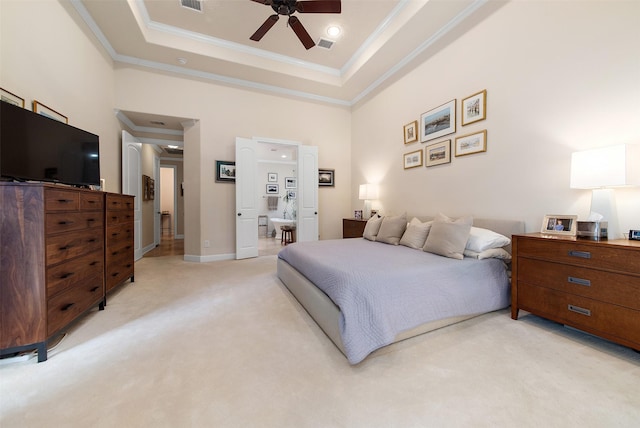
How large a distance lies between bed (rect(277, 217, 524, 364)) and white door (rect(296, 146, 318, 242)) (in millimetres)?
2412

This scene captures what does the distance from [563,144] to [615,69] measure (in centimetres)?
60

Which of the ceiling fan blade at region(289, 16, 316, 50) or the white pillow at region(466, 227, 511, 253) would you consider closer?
the white pillow at region(466, 227, 511, 253)

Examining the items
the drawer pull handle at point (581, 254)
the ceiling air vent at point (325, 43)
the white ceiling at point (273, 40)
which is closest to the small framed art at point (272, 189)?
the white ceiling at point (273, 40)

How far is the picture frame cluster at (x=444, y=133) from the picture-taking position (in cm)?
289

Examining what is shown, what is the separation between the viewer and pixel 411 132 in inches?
151

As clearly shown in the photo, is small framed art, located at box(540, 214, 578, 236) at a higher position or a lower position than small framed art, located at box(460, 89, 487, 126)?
lower

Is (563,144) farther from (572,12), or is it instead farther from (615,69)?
(572,12)

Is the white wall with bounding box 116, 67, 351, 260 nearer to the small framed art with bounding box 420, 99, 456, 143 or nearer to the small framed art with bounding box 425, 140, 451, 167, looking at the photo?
the small framed art with bounding box 420, 99, 456, 143

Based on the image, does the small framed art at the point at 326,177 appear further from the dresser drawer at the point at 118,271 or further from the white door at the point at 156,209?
the white door at the point at 156,209

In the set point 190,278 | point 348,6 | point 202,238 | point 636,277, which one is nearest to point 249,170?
point 202,238

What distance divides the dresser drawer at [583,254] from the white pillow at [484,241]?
25cm

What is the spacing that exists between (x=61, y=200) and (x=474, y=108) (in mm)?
4120

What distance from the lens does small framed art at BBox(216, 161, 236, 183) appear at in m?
4.55

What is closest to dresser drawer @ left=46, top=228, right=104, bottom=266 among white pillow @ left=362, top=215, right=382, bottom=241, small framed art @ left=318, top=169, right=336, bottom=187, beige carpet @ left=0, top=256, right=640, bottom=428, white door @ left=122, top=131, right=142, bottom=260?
beige carpet @ left=0, top=256, right=640, bottom=428
